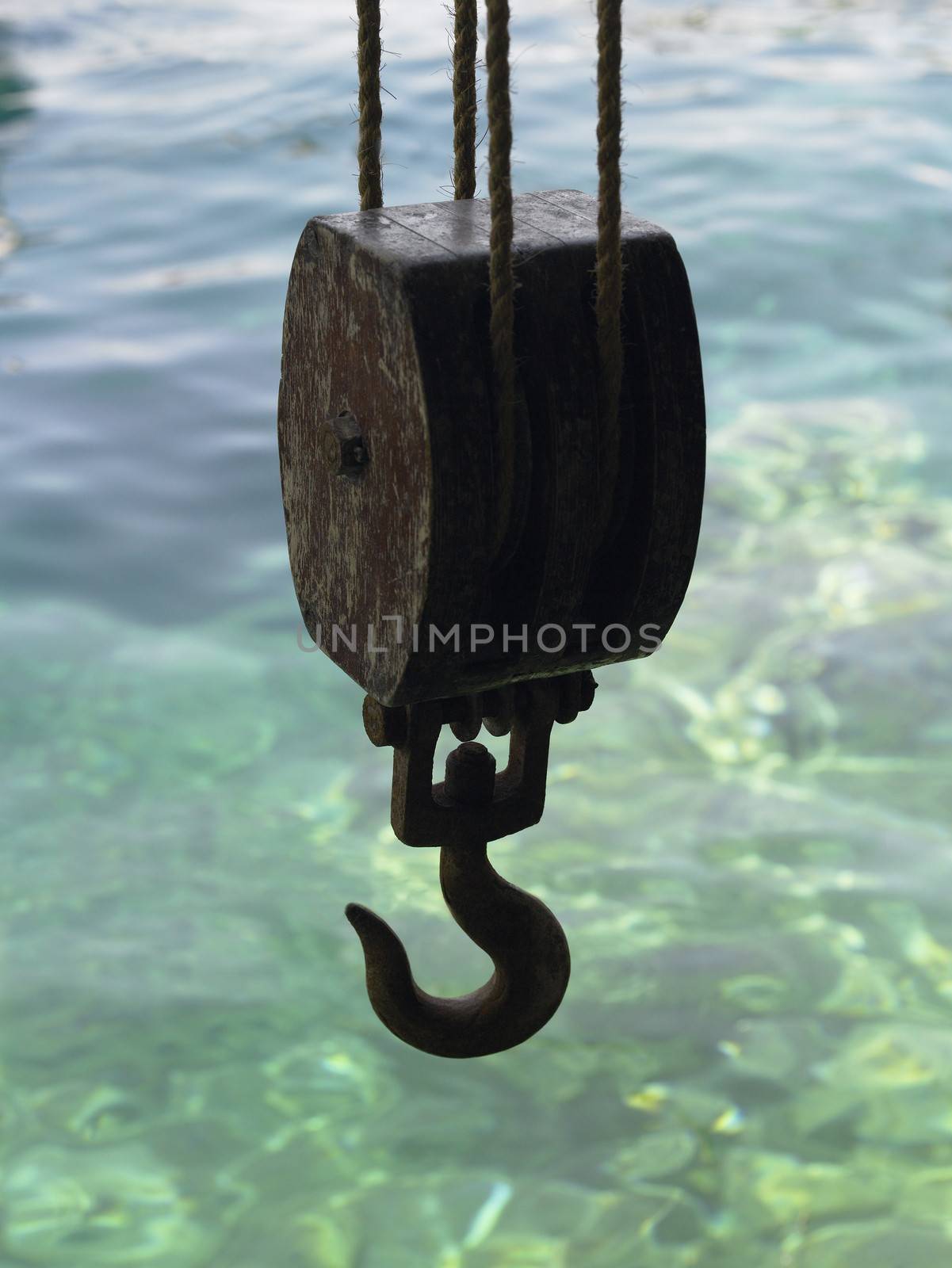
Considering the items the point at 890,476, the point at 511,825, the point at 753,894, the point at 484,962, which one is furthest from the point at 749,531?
the point at 511,825

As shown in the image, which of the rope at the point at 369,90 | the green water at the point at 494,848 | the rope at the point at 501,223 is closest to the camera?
the rope at the point at 501,223

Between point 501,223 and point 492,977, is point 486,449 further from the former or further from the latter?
point 492,977

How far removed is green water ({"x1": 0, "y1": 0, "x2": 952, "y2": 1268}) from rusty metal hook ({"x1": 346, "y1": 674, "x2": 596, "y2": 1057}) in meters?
1.32

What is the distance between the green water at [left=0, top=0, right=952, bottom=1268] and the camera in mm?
2350

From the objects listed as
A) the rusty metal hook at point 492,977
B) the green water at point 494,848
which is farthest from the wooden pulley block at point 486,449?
the green water at point 494,848

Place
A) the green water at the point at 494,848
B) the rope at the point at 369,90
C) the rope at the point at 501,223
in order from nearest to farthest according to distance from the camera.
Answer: the rope at the point at 501,223 → the rope at the point at 369,90 → the green water at the point at 494,848

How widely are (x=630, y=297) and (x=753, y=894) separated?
6.92ft

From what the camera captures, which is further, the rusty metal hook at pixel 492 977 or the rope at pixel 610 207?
the rusty metal hook at pixel 492 977

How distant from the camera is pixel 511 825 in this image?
1.01 meters

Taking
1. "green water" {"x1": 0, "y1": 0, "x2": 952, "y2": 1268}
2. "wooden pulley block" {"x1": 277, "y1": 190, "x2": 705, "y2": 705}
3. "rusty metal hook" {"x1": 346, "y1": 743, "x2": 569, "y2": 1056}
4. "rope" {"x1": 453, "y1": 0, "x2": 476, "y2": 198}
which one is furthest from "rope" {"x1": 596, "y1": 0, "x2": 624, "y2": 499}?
"green water" {"x1": 0, "y1": 0, "x2": 952, "y2": 1268}

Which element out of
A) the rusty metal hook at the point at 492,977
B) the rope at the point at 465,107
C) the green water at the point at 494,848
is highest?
the rope at the point at 465,107

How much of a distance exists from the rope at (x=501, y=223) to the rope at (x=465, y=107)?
0.43 feet

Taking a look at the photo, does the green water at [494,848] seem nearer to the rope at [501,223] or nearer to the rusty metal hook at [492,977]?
the rusty metal hook at [492,977]

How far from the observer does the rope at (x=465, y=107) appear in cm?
97
